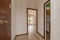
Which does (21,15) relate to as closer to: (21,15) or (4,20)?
(21,15)

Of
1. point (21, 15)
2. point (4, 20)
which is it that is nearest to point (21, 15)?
point (21, 15)

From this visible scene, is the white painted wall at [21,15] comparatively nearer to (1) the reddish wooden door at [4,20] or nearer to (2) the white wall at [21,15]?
(2) the white wall at [21,15]

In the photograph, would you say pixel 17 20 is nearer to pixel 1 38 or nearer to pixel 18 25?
pixel 18 25

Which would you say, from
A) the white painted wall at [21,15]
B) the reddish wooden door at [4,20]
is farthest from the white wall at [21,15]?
the reddish wooden door at [4,20]

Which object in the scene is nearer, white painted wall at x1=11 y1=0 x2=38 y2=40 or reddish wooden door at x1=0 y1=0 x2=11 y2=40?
reddish wooden door at x1=0 y1=0 x2=11 y2=40

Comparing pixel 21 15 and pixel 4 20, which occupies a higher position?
pixel 21 15

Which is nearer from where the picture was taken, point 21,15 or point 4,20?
point 4,20

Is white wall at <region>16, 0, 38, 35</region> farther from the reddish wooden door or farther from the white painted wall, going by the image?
the reddish wooden door

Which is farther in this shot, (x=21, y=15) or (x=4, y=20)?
(x=21, y=15)

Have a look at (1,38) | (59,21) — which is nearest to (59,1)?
(59,21)

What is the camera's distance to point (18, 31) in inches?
305

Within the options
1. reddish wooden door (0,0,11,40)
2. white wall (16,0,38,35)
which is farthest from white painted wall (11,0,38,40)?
reddish wooden door (0,0,11,40)

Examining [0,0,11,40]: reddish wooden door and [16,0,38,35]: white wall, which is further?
[16,0,38,35]: white wall

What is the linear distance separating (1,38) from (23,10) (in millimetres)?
5899
